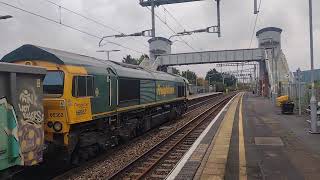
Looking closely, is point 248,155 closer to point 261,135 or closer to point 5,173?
point 261,135

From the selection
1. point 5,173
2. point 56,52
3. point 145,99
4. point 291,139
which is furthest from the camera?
point 145,99

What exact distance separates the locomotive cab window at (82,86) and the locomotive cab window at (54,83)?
39 centimetres

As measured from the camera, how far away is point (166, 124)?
2752 cm

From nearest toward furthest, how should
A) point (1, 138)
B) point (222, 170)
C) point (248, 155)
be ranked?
point (1, 138) < point (222, 170) < point (248, 155)

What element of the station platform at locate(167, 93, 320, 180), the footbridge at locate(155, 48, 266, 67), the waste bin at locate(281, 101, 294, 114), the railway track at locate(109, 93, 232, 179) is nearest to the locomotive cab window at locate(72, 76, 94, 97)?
the railway track at locate(109, 93, 232, 179)

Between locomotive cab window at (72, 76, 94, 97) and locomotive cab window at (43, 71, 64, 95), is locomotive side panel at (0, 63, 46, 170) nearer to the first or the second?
locomotive cab window at (43, 71, 64, 95)

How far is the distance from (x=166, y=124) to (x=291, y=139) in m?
11.1

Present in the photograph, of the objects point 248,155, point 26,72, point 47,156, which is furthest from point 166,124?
point 26,72

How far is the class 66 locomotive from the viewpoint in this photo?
472 inches

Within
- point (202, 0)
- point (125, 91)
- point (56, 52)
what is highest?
point (202, 0)

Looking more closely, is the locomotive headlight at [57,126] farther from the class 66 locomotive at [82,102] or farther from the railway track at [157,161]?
the railway track at [157,161]

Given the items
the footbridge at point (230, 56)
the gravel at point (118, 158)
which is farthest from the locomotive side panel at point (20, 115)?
the footbridge at point (230, 56)

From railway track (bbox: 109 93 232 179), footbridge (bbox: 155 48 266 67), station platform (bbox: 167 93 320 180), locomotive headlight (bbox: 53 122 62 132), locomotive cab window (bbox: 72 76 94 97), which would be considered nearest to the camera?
station platform (bbox: 167 93 320 180)

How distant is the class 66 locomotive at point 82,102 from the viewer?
1198 centimetres
